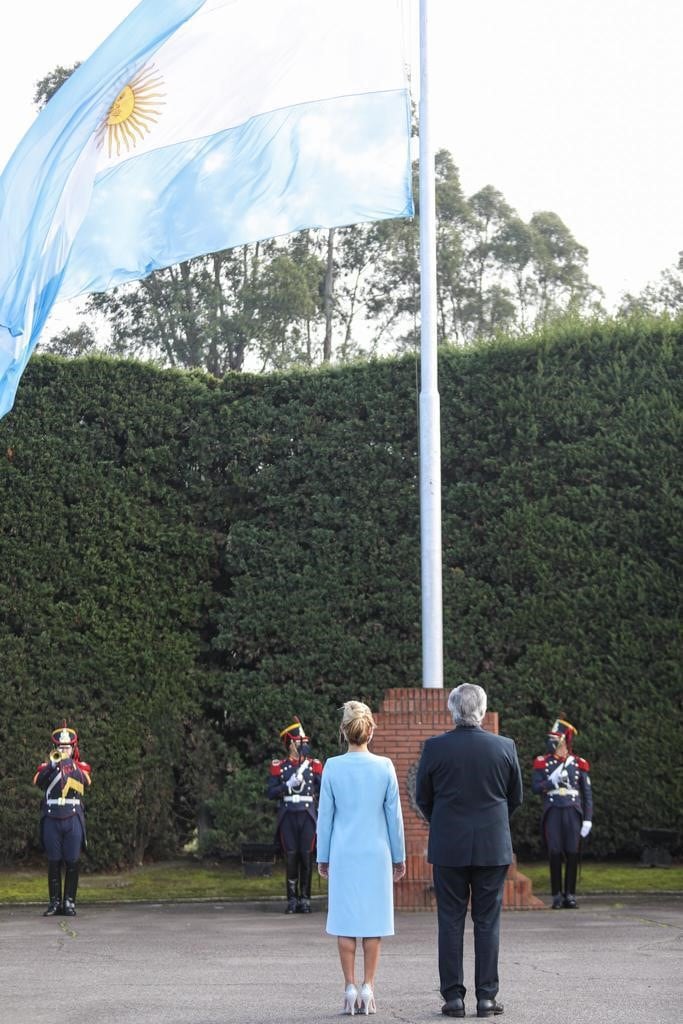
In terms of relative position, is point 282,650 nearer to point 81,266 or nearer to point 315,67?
point 81,266

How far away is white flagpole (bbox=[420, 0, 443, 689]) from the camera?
12227mm

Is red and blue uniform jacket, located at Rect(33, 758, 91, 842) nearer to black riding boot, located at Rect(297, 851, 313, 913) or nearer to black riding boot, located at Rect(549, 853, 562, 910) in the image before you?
black riding boot, located at Rect(297, 851, 313, 913)

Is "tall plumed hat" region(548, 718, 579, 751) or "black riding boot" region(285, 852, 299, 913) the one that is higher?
"tall plumed hat" region(548, 718, 579, 751)

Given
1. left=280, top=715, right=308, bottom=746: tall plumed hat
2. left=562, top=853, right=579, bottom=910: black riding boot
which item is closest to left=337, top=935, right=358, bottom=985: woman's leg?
left=562, top=853, right=579, bottom=910: black riding boot

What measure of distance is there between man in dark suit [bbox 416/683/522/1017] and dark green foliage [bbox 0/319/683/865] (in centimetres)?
809

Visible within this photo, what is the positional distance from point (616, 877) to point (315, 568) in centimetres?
477

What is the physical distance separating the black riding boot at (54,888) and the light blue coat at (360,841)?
642 cm

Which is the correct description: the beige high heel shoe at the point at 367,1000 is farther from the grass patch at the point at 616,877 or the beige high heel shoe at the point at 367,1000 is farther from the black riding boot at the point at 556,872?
the grass patch at the point at 616,877

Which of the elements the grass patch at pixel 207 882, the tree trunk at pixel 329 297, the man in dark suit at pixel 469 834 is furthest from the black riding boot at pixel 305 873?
the tree trunk at pixel 329 297

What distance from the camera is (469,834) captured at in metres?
6.78

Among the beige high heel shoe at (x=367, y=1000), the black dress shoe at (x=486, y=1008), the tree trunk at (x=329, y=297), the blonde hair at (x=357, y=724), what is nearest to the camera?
the black dress shoe at (x=486, y=1008)

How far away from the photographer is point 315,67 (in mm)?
12195

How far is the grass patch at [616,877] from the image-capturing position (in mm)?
13672

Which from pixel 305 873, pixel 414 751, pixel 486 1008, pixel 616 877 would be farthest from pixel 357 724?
pixel 616 877
